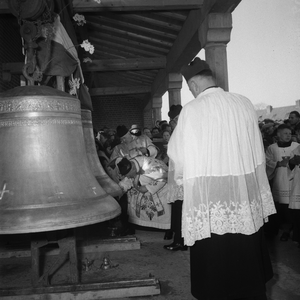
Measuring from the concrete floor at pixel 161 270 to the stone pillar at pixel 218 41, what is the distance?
9.12 feet

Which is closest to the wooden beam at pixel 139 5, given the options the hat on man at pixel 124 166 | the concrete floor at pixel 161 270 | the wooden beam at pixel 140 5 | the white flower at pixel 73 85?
the wooden beam at pixel 140 5

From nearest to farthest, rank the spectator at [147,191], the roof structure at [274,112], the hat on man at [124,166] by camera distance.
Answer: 1. the hat on man at [124,166]
2. the spectator at [147,191]
3. the roof structure at [274,112]

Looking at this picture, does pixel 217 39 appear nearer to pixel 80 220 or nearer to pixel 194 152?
pixel 194 152

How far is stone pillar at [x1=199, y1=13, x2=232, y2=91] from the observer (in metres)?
6.03

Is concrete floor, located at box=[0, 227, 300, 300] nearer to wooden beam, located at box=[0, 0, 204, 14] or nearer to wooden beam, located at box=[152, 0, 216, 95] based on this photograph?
wooden beam, located at box=[152, 0, 216, 95]

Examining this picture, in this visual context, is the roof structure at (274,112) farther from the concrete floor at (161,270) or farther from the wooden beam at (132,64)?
the concrete floor at (161,270)

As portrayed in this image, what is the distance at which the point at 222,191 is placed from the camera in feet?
7.46

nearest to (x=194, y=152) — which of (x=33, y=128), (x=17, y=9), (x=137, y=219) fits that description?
(x=33, y=128)

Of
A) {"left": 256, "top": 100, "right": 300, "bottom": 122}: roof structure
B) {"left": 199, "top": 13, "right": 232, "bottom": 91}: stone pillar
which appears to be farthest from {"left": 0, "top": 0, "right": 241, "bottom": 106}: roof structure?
{"left": 256, "top": 100, "right": 300, "bottom": 122}: roof structure

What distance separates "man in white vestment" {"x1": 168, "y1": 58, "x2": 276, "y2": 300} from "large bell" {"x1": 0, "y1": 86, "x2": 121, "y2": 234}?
576mm

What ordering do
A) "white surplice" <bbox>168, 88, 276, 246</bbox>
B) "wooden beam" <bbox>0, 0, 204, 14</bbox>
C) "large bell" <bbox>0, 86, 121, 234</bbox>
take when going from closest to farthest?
"large bell" <bbox>0, 86, 121, 234</bbox>
"white surplice" <bbox>168, 88, 276, 246</bbox>
"wooden beam" <bbox>0, 0, 204, 14</bbox>

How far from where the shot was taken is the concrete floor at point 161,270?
129 inches

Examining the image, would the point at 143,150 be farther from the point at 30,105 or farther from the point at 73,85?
the point at 30,105

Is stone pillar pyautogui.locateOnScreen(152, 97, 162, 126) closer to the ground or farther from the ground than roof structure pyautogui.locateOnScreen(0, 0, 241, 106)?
closer to the ground
